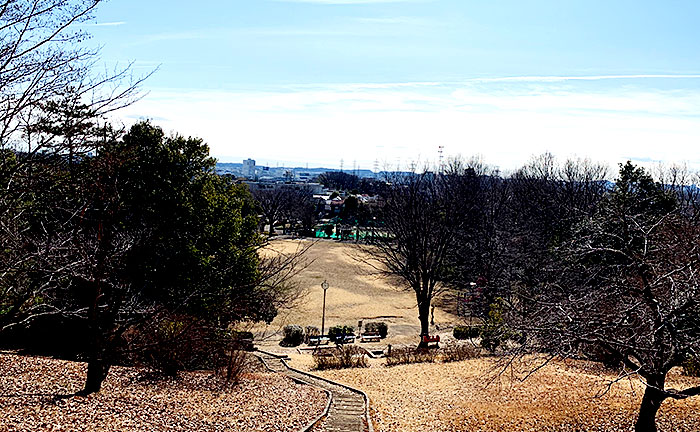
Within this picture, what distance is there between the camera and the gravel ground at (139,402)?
8.75m

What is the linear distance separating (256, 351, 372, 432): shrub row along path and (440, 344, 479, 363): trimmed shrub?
6.29 meters

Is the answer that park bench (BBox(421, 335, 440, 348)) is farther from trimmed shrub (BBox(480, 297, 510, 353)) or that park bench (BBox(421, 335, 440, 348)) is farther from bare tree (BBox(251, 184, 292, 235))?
bare tree (BBox(251, 184, 292, 235))

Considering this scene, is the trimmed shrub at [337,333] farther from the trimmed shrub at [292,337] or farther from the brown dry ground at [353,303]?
the brown dry ground at [353,303]

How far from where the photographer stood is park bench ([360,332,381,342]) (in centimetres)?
2666

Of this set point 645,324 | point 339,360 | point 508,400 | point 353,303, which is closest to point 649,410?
point 645,324

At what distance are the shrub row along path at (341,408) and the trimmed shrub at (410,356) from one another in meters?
4.57

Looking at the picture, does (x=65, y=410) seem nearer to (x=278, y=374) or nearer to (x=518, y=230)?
(x=278, y=374)

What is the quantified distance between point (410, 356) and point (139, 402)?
12712 mm

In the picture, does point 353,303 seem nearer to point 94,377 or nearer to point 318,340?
point 318,340

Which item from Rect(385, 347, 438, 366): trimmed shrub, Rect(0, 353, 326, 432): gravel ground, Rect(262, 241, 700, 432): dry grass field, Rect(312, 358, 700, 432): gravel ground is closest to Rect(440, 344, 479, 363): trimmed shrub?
Rect(385, 347, 438, 366): trimmed shrub

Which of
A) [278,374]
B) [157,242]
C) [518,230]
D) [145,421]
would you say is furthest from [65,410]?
[518,230]

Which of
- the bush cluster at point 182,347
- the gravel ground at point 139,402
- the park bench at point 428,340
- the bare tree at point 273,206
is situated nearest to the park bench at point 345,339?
the park bench at point 428,340

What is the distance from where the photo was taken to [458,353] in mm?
21406

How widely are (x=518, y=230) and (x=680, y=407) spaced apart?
2809 cm
